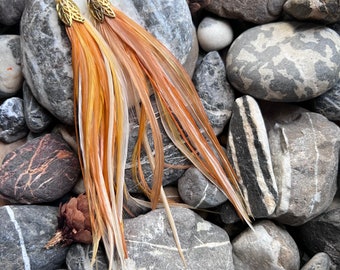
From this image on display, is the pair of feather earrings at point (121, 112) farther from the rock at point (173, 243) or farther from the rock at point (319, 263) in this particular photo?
the rock at point (319, 263)

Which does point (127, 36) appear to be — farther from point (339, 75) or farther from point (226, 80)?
point (339, 75)

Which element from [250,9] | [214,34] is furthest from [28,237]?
[250,9]

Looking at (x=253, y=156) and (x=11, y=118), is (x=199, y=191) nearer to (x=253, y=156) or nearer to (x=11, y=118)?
(x=253, y=156)

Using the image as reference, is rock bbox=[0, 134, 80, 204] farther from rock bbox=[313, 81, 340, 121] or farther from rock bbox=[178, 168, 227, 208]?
rock bbox=[313, 81, 340, 121]

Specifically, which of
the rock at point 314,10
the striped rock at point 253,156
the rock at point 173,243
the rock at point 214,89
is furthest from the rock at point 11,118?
the rock at point 314,10

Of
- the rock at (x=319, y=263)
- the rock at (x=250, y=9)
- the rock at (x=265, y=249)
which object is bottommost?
the rock at (x=319, y=263)

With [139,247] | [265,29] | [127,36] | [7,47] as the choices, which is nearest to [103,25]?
[127,36]
